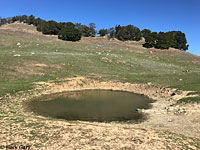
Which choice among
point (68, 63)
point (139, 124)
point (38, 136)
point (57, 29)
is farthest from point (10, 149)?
point (57, 29)

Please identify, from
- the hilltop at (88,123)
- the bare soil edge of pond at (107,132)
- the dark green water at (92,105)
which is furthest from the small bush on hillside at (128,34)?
the bare soil edge of pond at (107,132)

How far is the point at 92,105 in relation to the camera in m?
25.3

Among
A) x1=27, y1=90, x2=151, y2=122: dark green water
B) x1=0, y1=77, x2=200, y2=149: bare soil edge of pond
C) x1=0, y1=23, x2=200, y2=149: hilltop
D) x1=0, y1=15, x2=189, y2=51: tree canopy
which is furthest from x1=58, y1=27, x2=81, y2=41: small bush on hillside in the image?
x1=0, y1=77, x2=200, y2=149: bare soil edge of pond

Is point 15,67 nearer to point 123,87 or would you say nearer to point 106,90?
point 106,90

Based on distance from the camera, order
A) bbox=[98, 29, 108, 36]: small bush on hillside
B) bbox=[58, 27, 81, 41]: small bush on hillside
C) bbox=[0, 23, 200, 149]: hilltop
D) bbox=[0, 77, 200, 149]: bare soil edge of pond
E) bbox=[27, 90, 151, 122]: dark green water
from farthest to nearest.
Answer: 1. bbox=[98, 29, 108, 36]: small bush on hillside
2. bbox=[58, 27, 81, 41]: small bush on hillside
3. bbox=[27, 90, 151, 122]: dark green water
4. bbox=[0, 23, 200, 149]: hilltop
5. bbox=[0, 77, 200, 149]: bare soil edge of pond

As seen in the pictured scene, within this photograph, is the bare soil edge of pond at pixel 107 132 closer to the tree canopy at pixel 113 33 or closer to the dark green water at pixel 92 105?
the dark green water at pixel 92 105

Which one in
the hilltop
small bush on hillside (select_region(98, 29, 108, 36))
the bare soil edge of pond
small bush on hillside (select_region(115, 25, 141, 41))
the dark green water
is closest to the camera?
the bare soil edge of pond

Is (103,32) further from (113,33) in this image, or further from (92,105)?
(92,105)

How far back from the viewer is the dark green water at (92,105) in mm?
20739

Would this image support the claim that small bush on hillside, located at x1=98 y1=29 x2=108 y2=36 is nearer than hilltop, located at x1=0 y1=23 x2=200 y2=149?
No

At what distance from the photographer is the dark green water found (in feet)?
68.0

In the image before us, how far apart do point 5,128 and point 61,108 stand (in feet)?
30.3

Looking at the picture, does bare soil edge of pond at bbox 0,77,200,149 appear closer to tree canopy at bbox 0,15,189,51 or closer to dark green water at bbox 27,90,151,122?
dark green water at bbox 27,90,151,122

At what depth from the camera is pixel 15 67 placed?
4066cm
